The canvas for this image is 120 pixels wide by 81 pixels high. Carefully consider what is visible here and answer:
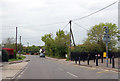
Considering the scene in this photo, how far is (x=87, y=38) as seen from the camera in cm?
4597

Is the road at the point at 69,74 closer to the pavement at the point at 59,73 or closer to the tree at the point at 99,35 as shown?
the pavement at the point at 59,73

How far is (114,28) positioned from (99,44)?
10.2 m

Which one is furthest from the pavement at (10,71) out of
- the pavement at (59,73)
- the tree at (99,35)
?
the tree at (99,35)

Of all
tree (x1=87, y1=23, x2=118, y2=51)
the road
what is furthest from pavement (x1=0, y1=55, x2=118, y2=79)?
tree (x1=87, y1=23, x2=118, y2=51)

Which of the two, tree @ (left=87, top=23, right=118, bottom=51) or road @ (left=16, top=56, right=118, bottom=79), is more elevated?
tree @ (left=87, top=23, right=118, bottom=51)

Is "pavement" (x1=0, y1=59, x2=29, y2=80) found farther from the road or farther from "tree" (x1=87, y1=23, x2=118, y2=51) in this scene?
"tree" (x1=87, y1=23, x2=118, y2=51)

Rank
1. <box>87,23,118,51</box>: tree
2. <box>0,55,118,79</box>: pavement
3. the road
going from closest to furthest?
the road
<box>0,55,118,79</box>: pavement
<box>87,23,118,51</box>: tree

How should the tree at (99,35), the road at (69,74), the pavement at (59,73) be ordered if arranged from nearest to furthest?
the road at (69,74) → the pavement at (59,73) → the tree at (99,35)

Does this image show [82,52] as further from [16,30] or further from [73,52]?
[16,30]

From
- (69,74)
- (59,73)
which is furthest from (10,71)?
(69,74)

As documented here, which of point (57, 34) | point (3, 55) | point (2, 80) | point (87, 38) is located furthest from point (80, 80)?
point (57, 34)

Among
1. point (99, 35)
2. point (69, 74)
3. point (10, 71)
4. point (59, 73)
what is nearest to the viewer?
point (69, 74)

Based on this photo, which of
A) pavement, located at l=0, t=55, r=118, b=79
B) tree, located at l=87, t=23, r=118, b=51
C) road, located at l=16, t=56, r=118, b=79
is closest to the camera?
road, located at l=16, t=56, r=118, b=79

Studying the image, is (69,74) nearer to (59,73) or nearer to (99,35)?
(59,73)
